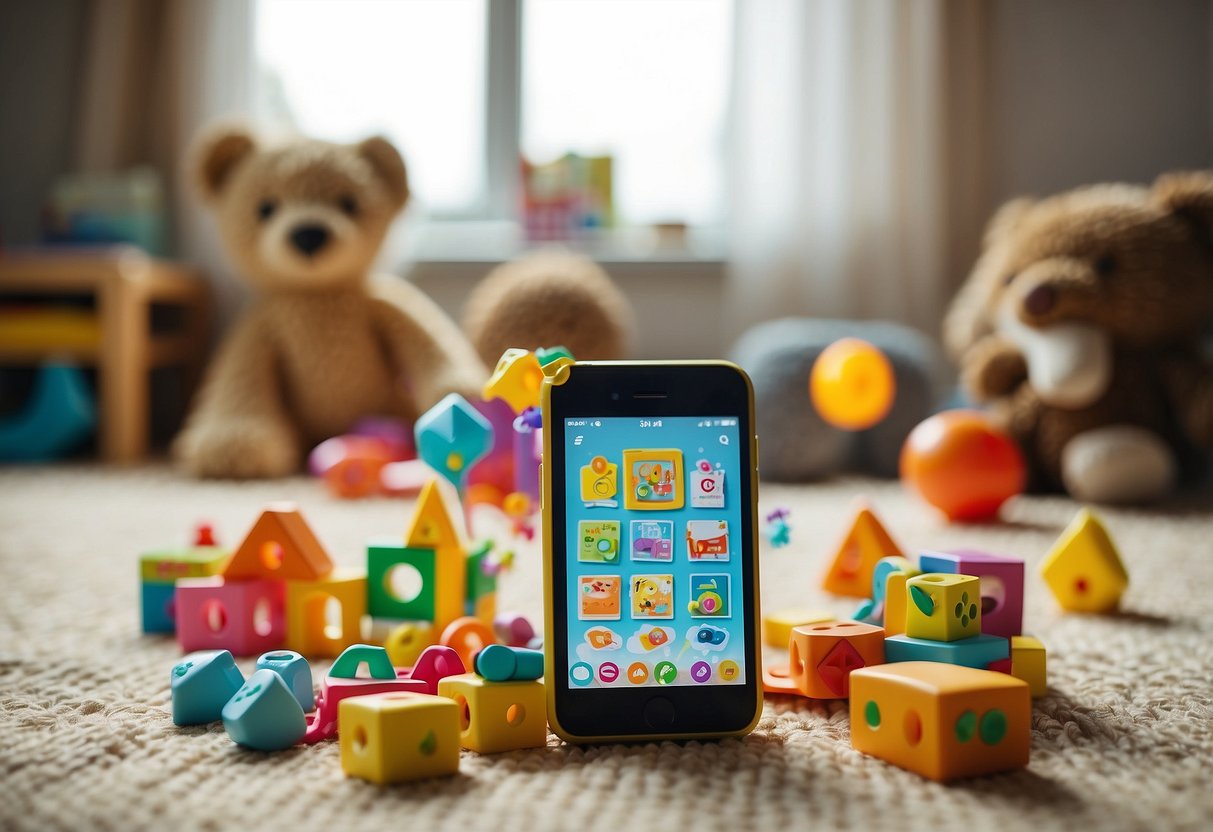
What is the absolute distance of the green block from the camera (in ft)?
2.79

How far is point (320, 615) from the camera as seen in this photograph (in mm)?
885

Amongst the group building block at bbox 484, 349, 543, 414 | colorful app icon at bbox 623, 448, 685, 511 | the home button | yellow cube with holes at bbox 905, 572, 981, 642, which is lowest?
the home button

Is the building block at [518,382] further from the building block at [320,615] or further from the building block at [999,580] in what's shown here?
the building block at [999,580]

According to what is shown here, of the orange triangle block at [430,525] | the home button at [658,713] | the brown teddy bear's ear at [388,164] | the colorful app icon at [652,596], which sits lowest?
the home button at [658,713]

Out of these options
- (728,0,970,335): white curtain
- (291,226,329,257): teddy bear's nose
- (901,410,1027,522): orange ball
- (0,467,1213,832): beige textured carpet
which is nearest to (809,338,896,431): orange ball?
(901,410,1027,522): orange ball

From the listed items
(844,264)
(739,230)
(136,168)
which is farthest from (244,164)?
(844,264)

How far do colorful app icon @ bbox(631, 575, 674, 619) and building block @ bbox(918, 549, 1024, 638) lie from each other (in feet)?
0.84

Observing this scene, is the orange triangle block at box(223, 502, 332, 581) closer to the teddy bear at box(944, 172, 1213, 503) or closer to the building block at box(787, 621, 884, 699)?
the building block at box(787, 621, 884, 699)

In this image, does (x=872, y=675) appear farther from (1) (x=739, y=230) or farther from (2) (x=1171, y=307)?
(1) (x=739, y=230)

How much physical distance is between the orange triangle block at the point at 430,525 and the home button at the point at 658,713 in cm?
25

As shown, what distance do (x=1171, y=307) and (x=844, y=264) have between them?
0.68 meters

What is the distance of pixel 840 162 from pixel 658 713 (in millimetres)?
1770

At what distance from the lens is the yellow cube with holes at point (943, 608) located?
2.37 ft

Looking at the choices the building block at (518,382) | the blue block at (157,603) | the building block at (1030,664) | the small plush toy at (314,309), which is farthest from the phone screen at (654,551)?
the small plush toy at (314,309)
